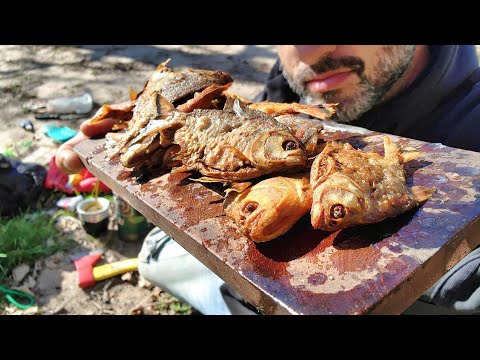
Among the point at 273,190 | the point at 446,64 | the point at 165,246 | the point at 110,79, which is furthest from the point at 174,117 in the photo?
the point at 110,79

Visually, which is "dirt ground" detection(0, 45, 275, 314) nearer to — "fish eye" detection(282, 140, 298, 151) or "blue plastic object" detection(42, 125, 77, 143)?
"blue plastic object" detection(42, 125, 77, 143)

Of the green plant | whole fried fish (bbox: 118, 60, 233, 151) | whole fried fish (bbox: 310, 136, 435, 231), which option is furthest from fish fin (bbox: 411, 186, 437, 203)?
the green plant

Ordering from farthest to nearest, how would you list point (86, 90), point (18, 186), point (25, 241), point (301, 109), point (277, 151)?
point (86, 90)
point (18, 186)
point (25, 241)
point (301, 109)
point (277, 151)

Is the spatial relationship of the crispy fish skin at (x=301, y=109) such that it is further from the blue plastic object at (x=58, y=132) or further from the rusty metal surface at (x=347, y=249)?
the blue plastic object at (x=58, y=132)

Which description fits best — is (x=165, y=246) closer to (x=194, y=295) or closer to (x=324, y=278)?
(x=194, y=295)

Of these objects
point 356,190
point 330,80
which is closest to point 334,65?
point 330,80

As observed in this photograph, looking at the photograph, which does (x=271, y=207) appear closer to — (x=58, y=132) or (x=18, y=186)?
(x=18, y=186)
